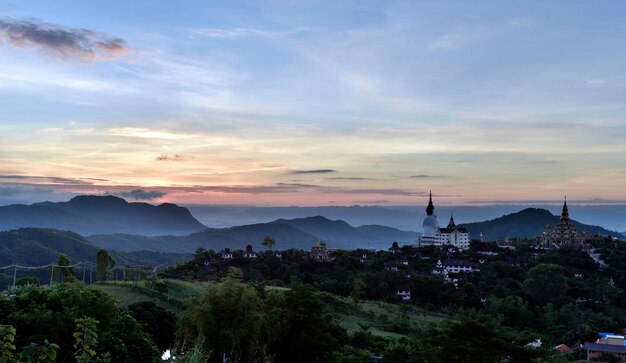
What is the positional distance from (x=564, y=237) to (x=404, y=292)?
160 ft

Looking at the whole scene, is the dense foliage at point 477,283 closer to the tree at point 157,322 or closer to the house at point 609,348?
the house at point 609,348

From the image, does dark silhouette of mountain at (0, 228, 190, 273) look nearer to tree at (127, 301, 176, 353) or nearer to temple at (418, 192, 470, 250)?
temple at (418, 192, 470, 250)

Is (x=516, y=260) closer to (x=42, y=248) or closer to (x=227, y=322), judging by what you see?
(x=227, y=322)

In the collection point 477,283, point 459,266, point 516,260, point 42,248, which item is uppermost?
point 516,260

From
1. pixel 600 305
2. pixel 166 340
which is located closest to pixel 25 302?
pixel 166 340

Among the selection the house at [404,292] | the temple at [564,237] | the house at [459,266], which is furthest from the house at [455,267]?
the temple at [564,237]

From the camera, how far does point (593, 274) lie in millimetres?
72000

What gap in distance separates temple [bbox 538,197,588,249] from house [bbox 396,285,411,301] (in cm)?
4145

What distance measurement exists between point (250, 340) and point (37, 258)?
334 ft

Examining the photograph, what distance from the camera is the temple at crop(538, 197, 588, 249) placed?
90312 millimetres

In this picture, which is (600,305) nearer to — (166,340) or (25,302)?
(166,340)

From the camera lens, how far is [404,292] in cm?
5838

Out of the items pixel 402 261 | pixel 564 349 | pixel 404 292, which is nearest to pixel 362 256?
pixel 402 261

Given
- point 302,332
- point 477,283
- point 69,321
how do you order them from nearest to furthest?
point 69,321
point 302,332
point 477,283
